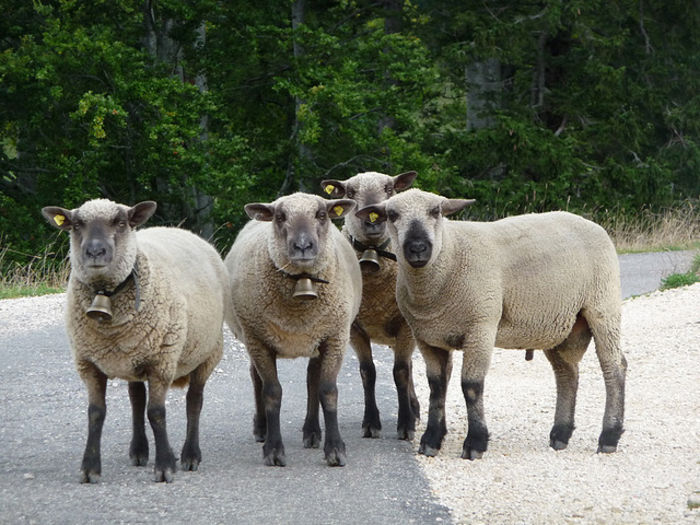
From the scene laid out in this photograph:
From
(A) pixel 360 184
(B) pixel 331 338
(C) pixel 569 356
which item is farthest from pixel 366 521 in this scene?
(A) pixel 360 184

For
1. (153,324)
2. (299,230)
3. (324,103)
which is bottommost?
(153,324)

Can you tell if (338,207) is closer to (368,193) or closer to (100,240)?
(368,193)

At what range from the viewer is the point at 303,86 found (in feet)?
78.3

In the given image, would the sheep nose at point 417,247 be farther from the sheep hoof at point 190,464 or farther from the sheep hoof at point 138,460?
the sheep hoof at point 138,460

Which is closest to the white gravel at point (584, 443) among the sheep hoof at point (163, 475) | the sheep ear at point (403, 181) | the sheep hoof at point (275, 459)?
the sheep hoof at point (275, 459)

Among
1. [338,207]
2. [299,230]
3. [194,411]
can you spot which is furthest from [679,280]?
[194,411]

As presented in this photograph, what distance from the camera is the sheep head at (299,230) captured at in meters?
7.82

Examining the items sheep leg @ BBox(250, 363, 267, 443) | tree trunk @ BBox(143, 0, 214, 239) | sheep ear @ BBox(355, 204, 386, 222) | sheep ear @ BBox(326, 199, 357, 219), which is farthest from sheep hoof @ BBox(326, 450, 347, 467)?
tree trunk @ BBox(143, 0, 214, 239)

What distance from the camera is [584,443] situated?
9.04 m

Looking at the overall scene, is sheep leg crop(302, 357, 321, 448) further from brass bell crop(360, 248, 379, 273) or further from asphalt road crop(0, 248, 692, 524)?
brass bell crop(360, 248, 379, 273)

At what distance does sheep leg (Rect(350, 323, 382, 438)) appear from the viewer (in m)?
8.98

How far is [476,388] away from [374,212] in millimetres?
1690

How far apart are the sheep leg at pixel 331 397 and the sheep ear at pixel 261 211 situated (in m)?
1.12

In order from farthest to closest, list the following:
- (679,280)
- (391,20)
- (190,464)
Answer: (391,20), (679,280), (190,464)
